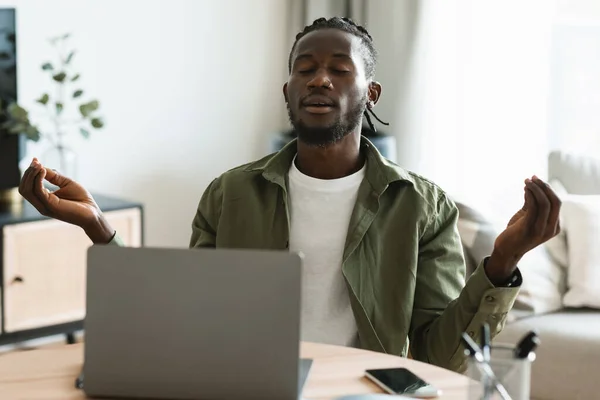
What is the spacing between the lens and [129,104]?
3854 mm

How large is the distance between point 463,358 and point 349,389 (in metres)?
→ 0.46

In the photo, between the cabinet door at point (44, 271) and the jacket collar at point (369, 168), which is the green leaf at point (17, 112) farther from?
the jacket collar at point (369, 168)

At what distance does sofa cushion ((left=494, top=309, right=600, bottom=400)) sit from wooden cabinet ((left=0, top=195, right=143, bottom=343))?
1.40m

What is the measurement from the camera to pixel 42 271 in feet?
10.7

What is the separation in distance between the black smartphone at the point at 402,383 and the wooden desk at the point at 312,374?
0.01 metres

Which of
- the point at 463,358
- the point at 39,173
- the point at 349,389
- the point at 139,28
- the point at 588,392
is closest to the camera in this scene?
the point at 349,389

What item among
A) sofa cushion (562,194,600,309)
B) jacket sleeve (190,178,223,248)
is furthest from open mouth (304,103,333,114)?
sofa cushion (562,194,600,309)

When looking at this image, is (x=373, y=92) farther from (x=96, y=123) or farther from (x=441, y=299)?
(x=96, y=123)

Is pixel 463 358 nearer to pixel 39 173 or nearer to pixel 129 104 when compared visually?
pixel 39 173

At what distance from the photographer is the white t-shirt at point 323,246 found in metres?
1.86

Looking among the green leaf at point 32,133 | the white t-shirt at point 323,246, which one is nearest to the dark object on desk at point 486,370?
the white t-shirt at point 323,246

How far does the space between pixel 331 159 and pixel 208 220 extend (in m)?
0.27

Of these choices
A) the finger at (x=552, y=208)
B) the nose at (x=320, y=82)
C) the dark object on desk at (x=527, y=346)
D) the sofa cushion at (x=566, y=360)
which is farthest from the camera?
the sofa cushion at (x=566, y=360)

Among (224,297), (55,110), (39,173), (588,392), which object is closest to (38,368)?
(39,173)
